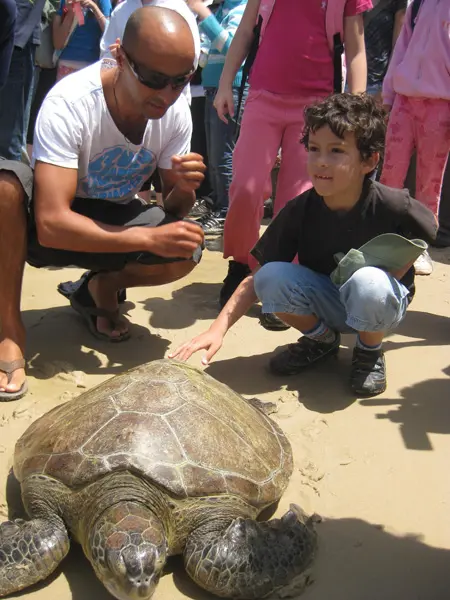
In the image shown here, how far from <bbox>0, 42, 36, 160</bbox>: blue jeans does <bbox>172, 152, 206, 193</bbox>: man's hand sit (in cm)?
166

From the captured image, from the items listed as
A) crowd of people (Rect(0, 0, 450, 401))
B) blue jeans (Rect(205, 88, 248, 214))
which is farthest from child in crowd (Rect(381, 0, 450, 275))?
blue jeans (Rect(205, 88, 248, 214))

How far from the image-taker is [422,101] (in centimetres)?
372

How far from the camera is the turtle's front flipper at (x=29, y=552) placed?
1578 millimetres

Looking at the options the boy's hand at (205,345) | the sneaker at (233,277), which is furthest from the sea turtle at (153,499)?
the sneaker at (233,277)

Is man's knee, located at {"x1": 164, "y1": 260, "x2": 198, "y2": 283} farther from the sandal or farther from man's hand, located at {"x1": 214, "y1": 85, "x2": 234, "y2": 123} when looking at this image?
man's hand, located at {"x1": 214, "y1": 85, "x2": 234, "y2": 123}

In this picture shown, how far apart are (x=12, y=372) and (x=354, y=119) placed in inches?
61.9

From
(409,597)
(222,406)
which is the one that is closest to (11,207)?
(222,406)

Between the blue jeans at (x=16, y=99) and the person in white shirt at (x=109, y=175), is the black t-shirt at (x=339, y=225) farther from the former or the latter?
the blue jeans at (x=16, y=99)

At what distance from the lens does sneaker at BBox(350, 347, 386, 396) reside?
251 cm

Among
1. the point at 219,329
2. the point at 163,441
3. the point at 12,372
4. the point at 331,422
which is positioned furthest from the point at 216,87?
the point at 163,441

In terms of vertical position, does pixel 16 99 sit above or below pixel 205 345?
above

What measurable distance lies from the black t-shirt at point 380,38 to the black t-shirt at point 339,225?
266 centimetres

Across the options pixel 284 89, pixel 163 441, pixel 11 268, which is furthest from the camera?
pixel 284 89

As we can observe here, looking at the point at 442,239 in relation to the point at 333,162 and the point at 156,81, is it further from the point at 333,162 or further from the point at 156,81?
the point at 156,81
